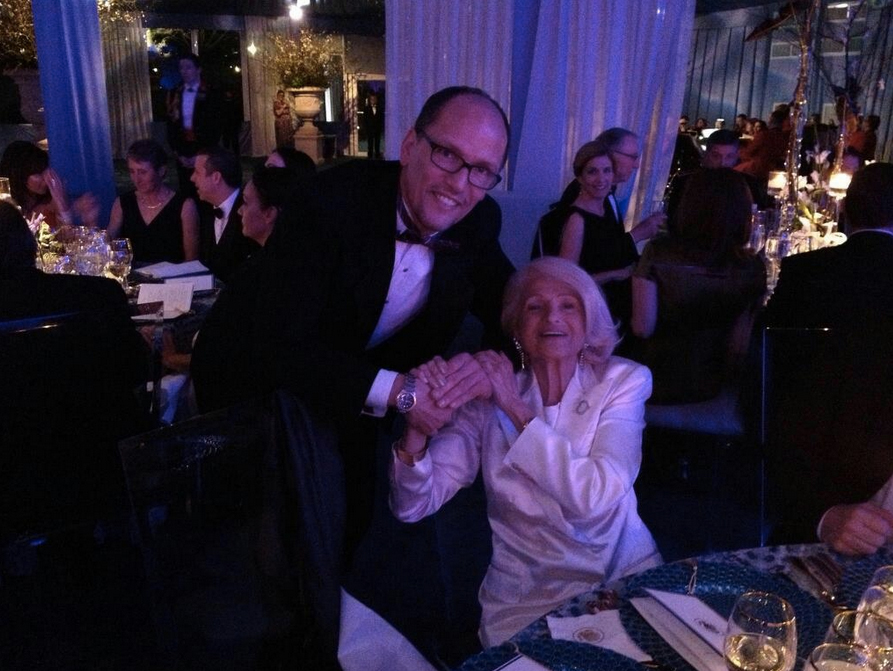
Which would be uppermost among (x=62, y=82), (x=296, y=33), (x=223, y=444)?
(x=296, y=33)

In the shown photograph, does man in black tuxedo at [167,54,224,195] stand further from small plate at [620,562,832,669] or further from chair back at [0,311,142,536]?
small plate at [620,562,832,669]

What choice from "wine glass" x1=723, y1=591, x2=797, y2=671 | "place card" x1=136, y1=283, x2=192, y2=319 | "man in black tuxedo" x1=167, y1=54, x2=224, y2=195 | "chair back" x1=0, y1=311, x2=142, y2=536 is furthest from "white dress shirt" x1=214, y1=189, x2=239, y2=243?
"man in black tuxedo" x1=167, y1=54, x2=224, y2=195

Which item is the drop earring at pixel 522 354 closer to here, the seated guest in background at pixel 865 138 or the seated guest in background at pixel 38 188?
the seated guest in background at pixel 38 188

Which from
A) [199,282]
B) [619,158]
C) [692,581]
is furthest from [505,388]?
[619,158]

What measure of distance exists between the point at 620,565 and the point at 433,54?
4.66 m

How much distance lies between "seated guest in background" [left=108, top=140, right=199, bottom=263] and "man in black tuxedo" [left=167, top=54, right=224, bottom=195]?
9.68ft

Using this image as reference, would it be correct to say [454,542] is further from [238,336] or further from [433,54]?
[433,54]

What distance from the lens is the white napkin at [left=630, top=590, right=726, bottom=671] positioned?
106cm

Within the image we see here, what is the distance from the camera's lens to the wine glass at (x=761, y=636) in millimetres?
995

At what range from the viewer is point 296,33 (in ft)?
53.6

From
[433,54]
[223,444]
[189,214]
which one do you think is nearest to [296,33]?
[433,54]

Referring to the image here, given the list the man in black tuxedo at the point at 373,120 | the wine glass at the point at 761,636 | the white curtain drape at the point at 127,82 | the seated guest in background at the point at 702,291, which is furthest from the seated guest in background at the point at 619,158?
the white curtain drape at the point at 127,82

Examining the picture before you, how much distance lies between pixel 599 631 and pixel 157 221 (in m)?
3.69

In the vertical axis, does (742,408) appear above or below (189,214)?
below
